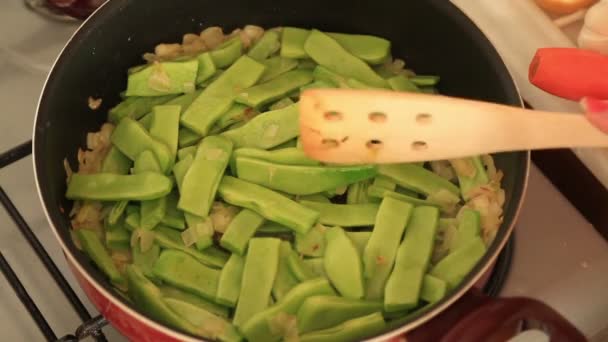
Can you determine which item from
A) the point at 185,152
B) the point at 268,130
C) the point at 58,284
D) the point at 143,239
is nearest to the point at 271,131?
the point at 268,130

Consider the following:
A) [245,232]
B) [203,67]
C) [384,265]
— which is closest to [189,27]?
[203,67]

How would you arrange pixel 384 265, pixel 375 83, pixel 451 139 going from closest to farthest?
pixel 451 139 → pixel 384 265 → pixel 375 83

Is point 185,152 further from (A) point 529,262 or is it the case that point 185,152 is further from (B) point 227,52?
(A) point 529,262

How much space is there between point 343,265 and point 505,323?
0.67 feet

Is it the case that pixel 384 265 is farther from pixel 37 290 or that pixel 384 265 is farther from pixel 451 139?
pixel 37 290

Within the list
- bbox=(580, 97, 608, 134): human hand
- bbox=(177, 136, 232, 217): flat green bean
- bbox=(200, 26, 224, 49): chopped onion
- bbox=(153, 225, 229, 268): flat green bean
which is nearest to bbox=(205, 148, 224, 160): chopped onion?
bbox=(177, 136, 232, 217): flat green bean

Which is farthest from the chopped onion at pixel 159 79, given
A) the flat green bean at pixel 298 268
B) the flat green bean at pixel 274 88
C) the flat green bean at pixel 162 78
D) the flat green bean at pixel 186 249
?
the flat green bean at pixel 298 268

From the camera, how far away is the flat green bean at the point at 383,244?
842 millimetres

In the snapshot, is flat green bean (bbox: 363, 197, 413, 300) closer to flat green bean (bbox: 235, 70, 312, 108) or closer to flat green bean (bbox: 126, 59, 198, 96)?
flat green bean (bbox: 235, 70, 312, 108)

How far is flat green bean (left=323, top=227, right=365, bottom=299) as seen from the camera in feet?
2.70

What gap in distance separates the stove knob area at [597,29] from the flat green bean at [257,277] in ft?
1.39

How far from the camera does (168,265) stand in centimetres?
86

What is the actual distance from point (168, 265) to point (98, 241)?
0.09m

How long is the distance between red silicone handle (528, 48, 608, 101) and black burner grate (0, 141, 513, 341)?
259mm
